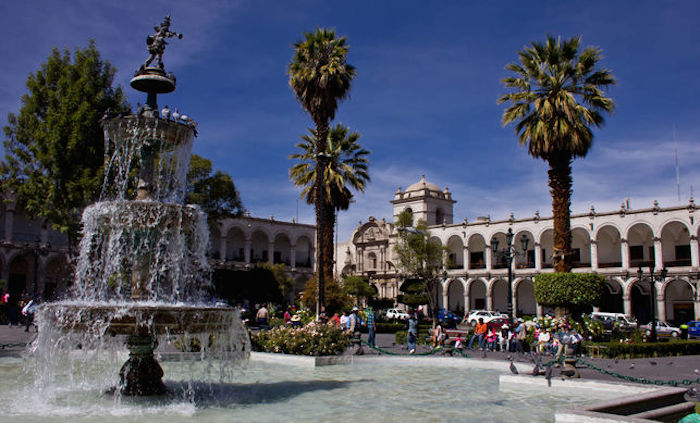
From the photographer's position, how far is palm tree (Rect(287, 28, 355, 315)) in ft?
84.5

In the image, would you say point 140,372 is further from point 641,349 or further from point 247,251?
point 247,251

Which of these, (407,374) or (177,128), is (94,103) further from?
(407,374)

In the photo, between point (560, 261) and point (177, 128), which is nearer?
point (177, 128)

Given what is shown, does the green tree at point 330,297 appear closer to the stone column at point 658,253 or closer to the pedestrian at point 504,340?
the pedestrian at point 504,340

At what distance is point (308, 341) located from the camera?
44.9 ft

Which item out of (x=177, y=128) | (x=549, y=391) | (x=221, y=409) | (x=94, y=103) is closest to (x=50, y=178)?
(x=94, y=103)

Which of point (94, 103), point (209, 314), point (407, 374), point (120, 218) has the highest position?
point (94, 103)

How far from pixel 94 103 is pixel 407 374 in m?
14.9

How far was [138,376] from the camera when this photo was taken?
27.9ft

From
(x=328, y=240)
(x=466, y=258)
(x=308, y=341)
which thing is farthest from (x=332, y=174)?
(x=466, y=258)

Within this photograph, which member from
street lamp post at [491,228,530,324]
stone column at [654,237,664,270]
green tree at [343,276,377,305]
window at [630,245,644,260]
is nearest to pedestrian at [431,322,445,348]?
street lamp post at [491,228,530,324]

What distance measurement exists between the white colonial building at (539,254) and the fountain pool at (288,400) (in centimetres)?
2348

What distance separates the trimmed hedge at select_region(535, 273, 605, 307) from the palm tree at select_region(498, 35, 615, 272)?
1.03 metres

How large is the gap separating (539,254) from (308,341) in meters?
35.8
